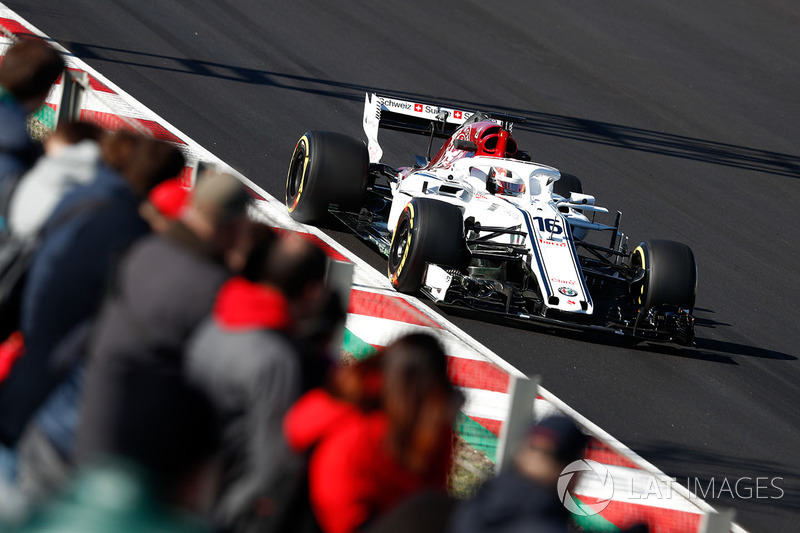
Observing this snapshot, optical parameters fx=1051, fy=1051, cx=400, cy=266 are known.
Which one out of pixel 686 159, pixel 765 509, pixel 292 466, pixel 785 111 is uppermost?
pixel 785 111

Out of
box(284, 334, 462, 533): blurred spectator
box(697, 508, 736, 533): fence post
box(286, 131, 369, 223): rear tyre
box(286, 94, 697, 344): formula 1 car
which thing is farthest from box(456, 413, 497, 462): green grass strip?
box(286, 131, 369, 223): rear tyre

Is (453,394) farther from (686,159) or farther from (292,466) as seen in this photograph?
(686,159)

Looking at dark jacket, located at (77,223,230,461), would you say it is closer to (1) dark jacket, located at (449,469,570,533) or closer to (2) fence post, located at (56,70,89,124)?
(1) dark jacket, located at (449,469,570,533)

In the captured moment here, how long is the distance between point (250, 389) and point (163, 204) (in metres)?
0.99

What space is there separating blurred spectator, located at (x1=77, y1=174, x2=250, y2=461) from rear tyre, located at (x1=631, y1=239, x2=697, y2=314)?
6.85 metres

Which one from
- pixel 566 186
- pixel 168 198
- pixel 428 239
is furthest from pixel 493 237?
pixel 168 198

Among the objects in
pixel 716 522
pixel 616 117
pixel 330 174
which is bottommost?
pixel 716 522

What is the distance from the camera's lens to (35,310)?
3.55 meters

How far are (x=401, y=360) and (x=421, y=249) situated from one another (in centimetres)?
626

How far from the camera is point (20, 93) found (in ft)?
14.1

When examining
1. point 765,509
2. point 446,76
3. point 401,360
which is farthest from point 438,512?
point 446,76

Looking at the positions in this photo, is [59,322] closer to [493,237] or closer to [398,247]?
[398,247]

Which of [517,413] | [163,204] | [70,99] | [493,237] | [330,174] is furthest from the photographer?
[330,174]

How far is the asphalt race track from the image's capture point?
28.0 feet
